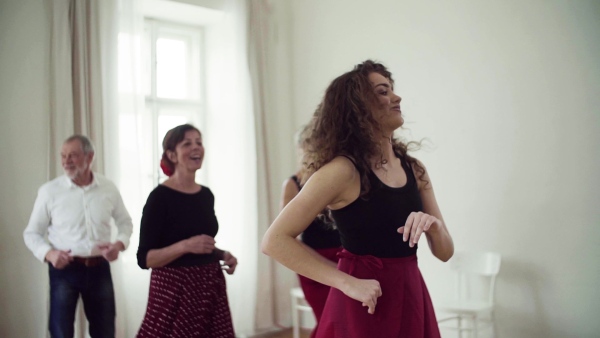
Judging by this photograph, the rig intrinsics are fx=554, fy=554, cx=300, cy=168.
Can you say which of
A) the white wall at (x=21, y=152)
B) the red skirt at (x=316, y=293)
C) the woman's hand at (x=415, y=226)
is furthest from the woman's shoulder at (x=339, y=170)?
the white wall at (x=21, y=152)

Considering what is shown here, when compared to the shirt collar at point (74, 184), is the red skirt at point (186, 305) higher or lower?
lower

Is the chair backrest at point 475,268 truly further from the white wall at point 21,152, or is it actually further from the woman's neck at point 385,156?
the white wall at point 21,152

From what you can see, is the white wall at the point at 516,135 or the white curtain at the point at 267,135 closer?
the white wall at the point at 516,135

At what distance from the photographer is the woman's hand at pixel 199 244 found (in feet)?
7.79

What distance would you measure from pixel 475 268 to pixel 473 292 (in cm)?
22

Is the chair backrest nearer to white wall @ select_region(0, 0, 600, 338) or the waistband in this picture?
white wall @ select_region(0, 0, 600, 338)

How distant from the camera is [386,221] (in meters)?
1.38

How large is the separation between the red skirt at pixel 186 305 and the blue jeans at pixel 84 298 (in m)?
0.81

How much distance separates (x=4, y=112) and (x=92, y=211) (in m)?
1.16

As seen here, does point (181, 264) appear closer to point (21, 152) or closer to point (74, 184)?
point (74, 184)

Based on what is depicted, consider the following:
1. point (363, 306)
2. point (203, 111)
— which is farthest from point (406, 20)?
point (363, 306)

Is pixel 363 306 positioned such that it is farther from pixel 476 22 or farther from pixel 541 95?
pixel 476 22

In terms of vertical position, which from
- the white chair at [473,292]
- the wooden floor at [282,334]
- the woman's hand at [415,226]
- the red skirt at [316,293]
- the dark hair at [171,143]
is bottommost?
the wooden floor at [282,334]

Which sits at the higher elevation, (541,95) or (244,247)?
(541,95)
